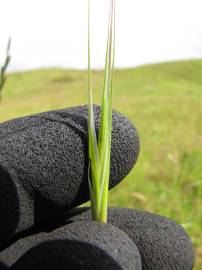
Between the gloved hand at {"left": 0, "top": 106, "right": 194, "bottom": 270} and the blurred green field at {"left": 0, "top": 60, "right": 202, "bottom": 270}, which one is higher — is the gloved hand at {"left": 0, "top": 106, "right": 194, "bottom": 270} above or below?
above

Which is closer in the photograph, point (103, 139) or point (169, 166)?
point (103, 139)

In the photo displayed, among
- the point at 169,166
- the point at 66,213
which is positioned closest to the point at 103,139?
the point at 66,213

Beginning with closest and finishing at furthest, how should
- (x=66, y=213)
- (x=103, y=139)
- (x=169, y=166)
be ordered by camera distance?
1. (x=103, y=139)
2. (x=66, y=213)
3. (x=169, y=166)

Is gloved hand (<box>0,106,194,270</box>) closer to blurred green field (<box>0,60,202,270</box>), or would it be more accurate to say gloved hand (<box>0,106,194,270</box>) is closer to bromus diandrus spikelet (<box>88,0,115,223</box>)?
bromus diandrus spikelet (<box>88,0,115,223</box>)

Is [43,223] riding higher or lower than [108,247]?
lower

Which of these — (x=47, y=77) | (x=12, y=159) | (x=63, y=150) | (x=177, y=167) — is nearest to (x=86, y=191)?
(x=63, y=150)

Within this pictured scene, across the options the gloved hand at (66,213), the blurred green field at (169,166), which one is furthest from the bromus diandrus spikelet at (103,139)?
the blurred green field at (169,166)

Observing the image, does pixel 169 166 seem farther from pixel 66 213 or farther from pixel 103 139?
pixel 103 139

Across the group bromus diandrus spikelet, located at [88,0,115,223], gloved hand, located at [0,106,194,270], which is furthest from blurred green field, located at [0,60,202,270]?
bromus diandrus spikelet, located at [88,0,115,223]

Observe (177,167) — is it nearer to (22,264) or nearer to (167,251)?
(167,251)
